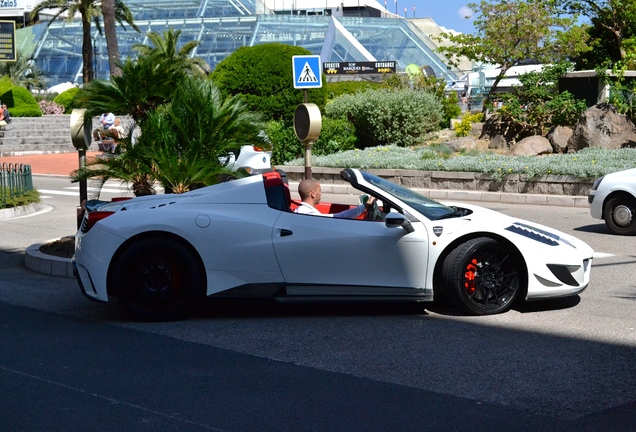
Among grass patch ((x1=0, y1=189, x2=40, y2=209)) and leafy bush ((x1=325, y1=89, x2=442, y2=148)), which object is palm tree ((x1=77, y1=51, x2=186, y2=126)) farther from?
leafy bush ((x1=325, y1=89, x2=442, y2=148))

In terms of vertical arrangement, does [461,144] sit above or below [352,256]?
above

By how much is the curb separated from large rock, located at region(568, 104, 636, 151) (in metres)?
15.1

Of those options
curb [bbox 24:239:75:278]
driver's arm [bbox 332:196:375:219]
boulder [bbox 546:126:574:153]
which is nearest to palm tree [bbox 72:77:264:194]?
curb [bbox 24:239:75:278]

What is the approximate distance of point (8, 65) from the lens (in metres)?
73.4

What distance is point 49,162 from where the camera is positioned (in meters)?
31.4

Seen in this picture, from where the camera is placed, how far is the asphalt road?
493 centimetres

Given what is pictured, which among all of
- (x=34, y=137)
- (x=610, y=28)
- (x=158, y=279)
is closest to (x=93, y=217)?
(x=158, y=279)

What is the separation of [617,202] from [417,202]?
5.75 m

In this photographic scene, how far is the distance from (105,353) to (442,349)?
248 cm

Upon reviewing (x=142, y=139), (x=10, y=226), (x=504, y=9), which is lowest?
(x=10, y=226)

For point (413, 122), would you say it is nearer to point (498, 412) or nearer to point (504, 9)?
point (504, 9)

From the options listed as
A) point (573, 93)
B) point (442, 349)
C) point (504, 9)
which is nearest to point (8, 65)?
point (504, 9)

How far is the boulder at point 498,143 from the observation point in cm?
2448

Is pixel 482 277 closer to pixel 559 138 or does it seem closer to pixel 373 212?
pixel 373 212
